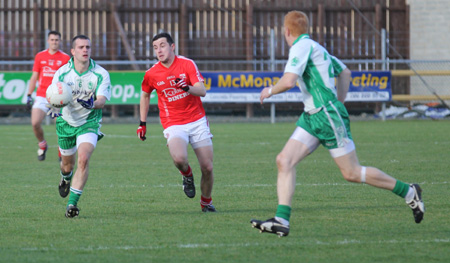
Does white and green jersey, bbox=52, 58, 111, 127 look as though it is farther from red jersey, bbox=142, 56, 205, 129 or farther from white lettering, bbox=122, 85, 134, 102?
white lettering, bbox=122, 85, 134, 102

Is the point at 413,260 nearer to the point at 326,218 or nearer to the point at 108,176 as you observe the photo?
the point at 326,218

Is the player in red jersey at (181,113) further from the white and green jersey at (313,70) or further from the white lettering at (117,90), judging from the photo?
the white lettering at (117,90)

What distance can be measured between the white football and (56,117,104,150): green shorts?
1.34ft

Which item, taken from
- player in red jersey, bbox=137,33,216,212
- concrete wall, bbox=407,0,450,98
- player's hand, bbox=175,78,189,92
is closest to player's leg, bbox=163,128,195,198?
player in red jersey, bbox=137,33,216,212

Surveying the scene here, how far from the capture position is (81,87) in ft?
27.0

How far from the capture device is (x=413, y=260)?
215 inches

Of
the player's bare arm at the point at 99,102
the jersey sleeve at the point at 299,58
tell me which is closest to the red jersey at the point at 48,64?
the player's bare arm at the point at 99,102

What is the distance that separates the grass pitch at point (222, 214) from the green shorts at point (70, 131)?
655mm

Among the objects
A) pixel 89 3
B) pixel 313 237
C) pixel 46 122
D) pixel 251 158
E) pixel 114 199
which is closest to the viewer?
pixel 313 237

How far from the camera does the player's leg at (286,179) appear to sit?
6.20 metres

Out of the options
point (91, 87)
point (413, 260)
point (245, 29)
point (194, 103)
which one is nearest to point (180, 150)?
point (194, 103)

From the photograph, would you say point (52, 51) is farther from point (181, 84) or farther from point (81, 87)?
point (181, 84)

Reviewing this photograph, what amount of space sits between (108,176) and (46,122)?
43.9 feet

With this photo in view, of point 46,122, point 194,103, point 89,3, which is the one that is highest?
point 89,3
